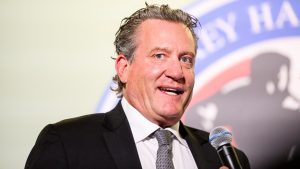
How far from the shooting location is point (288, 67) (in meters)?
1.99

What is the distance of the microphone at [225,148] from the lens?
45.6 inches

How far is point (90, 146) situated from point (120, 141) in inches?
3.8

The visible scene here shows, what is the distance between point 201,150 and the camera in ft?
5.11

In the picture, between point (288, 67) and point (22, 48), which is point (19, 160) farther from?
point (288, 67)

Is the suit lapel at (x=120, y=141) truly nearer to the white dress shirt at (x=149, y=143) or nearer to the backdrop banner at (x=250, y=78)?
the white dress shirt at (x=149, y=143)

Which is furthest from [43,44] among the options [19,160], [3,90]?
[19,160]

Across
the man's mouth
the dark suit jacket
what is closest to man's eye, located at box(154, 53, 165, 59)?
the man's mouth

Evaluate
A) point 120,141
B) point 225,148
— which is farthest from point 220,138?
point 120,141

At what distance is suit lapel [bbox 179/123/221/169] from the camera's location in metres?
1.50

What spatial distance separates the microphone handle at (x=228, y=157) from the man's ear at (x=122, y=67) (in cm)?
50

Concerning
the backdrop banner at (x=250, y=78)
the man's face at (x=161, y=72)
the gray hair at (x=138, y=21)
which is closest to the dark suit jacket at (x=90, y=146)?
the man's face at (x=161, y=72)

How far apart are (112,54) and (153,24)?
0.36 meters

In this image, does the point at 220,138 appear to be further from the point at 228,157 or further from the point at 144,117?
the point at 144,117

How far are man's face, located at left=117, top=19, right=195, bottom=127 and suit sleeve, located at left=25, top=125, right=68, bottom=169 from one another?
32cm
